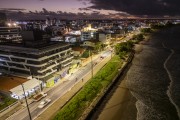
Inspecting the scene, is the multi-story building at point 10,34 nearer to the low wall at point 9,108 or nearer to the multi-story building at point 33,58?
the multi-story building at point 33,58

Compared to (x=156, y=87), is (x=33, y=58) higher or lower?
higher

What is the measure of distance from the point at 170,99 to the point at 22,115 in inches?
1663

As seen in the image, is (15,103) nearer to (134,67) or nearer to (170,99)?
(170,99)

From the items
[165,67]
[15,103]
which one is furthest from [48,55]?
[165,67]

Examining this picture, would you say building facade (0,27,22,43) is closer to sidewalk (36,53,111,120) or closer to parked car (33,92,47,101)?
sidewalk (36,53,111,120)

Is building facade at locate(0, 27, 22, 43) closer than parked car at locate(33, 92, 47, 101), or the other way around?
parked car at locate(33, 92, 47, 101)

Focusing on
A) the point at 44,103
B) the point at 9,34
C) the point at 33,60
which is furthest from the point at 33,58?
the point at 9,34

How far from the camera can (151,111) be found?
49.3 meters

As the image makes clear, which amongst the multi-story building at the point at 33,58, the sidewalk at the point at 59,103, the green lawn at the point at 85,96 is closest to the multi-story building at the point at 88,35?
the green lawn at the point at 85,96

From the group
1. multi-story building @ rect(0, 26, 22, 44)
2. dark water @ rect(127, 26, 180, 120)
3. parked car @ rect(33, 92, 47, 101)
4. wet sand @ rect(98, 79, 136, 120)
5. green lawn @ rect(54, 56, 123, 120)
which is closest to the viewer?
green lawn @ rect(54, 56, 123, 120)

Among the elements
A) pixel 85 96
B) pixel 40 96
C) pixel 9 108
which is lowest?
pixel 9 108

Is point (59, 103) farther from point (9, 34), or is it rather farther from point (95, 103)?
point (9, 34)

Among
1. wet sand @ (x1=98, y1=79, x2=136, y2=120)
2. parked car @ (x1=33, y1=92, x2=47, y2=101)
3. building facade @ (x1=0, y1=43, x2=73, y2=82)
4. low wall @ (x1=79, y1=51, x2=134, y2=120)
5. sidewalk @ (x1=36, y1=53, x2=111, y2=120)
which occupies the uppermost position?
building facade @ (x1=0, y1=43, x2=73, y2=82)

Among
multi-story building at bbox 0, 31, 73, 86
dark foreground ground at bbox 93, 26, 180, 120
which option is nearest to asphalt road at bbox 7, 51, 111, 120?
multi-story building at bbox 0, 31, 73, 86
